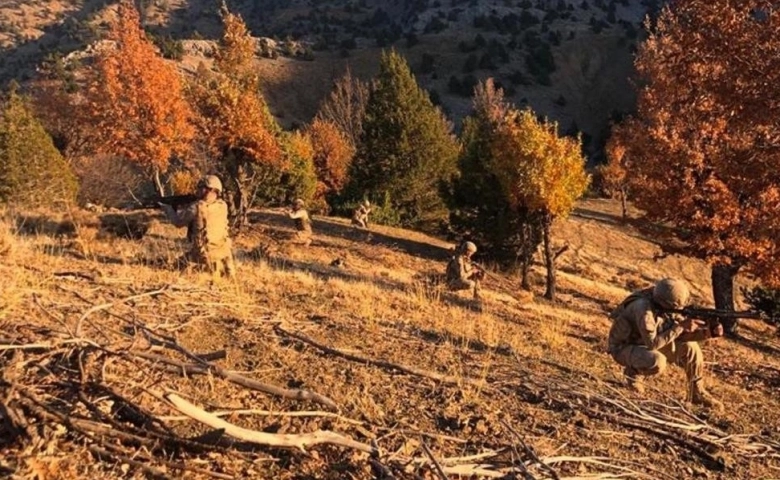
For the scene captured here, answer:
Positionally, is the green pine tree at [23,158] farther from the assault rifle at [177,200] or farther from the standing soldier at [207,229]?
the standing soldier at [207,229]

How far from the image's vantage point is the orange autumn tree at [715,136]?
855cm

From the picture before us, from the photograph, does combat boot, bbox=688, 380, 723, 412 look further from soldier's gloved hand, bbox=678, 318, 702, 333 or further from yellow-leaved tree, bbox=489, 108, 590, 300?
yellow-leaved tree, bbox=489, 108, 590, 300

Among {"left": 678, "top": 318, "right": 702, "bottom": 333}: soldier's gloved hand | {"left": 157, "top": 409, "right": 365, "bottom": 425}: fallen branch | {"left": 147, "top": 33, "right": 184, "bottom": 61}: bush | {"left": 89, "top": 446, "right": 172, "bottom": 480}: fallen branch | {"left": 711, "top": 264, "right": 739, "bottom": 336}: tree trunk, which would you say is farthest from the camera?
{"left": 147, "top": 33, "right": 184, "bottom": 61}: bush

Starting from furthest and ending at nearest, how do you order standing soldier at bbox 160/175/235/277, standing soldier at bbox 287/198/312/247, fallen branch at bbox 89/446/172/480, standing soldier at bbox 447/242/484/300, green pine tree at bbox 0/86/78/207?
1. green pine tree at bbox 0/86/78/207
2. standing soldier at bbox 287/198/312/247
3. standing soldier at bbox 447/242/484/300
4. standing soldier at bbox 160/175/235/277
5. fallen branch at bbox 89/446/172/480

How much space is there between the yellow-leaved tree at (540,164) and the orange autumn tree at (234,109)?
7778mm

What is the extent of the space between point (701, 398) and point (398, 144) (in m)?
23.3

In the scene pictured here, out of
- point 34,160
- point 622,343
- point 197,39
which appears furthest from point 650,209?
point 197,39

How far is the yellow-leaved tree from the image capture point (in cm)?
1902

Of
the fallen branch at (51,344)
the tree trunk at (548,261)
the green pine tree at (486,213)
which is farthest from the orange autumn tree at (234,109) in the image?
the fallen branch at (51,344)

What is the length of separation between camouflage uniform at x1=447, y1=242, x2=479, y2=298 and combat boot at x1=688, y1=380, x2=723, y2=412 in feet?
25.4

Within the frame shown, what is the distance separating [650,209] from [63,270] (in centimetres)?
1439

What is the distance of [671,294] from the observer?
6238 millimetres

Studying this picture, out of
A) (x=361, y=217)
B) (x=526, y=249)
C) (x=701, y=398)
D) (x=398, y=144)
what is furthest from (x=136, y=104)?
(x=701, y=398)

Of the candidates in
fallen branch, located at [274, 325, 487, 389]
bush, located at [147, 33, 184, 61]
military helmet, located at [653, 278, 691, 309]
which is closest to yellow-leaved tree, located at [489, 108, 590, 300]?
military helmet, located at [653, 278, 691, 309]
